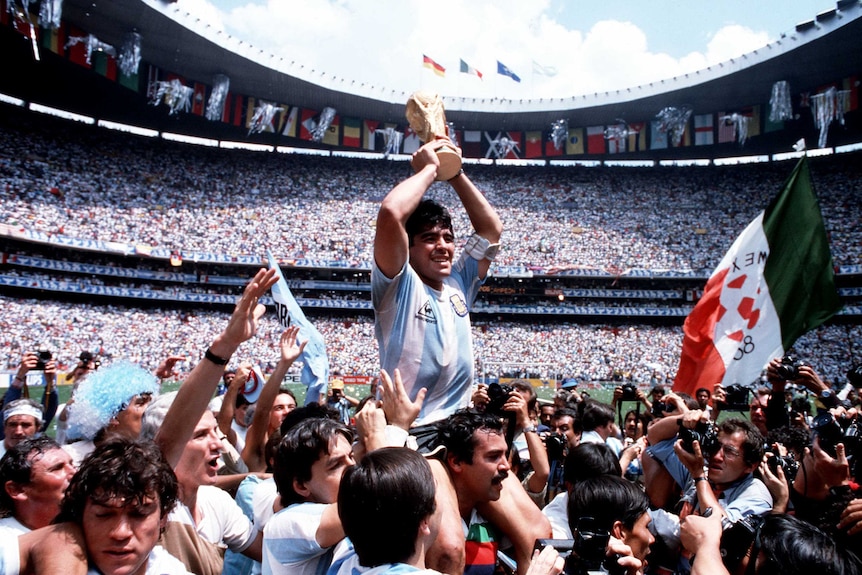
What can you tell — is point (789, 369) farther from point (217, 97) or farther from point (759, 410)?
point (217, 97)

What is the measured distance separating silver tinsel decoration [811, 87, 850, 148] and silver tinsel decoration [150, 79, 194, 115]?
33523 millimetres

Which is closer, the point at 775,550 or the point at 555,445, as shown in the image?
the point at 775,550

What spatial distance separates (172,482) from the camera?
6.72 feet

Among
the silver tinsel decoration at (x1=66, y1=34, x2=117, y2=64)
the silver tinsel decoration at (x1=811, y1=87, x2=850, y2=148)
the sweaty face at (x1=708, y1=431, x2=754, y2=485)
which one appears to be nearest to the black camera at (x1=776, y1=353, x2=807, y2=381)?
the sweaty face at (x1=708, y1=431, x2=754, y2=485)

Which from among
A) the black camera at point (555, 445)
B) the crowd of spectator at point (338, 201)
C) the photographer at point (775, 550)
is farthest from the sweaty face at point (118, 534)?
the crowd of spectator at point (338, 201)

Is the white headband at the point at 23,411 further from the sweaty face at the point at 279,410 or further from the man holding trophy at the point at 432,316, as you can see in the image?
the man holding trophy at the point at 432,316

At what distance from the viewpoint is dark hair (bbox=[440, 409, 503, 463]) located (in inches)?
96.3

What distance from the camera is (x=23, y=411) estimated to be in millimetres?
4246

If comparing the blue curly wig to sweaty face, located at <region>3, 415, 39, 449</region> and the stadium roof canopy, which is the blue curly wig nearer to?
sweaty face, located at <region>3, 415, 39, 449</region>

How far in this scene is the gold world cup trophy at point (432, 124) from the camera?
289 cm

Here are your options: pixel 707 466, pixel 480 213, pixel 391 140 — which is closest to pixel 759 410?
pixel 707 466

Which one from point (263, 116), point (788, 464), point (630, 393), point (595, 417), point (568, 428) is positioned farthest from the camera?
point (263, 116)

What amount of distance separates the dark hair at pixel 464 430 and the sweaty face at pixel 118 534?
113cm

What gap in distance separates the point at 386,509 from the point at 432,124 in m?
1.88
